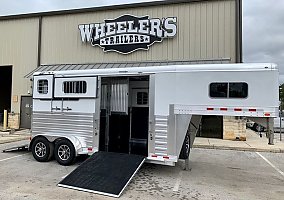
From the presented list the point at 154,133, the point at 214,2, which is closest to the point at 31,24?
the point at 214,2

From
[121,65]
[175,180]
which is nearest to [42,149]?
[175,180]

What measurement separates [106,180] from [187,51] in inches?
405

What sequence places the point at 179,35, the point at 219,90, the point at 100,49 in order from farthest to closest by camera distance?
1. the point at 100,49
2. the point at 179,35
3. the point at 219,90

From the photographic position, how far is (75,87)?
7.68 m

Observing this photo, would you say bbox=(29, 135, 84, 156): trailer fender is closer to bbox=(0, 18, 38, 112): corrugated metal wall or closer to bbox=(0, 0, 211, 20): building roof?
bbox=(0, 0, 211, 20): building roof

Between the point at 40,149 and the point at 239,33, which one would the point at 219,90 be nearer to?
the point at 40,149

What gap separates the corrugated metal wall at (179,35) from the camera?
1408 centimetres

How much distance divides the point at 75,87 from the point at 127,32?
8.49 m

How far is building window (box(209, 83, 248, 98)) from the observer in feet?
19.7

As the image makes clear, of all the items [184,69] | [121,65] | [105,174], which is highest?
[121,65]

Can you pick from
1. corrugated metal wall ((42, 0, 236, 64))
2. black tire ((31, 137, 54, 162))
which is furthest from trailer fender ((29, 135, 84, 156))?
corrugated metal wall ((42, 0, 236, 64))

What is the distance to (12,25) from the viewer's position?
18.3 metres

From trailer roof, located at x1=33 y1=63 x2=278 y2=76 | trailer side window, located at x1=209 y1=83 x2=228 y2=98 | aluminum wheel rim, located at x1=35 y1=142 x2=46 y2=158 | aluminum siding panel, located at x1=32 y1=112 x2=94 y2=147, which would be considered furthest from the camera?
aluminum wheel rim, located at x1=35 y1=142 x2=46 y2=158

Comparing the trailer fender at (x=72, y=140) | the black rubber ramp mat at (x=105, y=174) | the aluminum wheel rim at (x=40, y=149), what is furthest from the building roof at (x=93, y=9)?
the black rubber ramp mat at (x=105, y=174)
